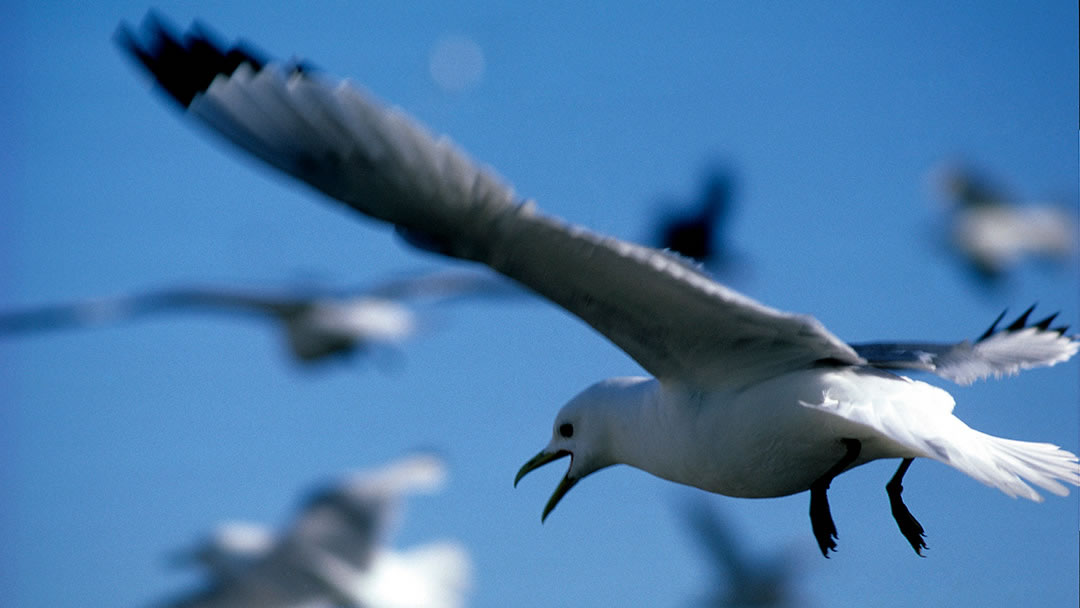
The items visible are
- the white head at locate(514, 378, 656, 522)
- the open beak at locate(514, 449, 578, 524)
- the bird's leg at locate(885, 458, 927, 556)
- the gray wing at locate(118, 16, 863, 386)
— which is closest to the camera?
the gray wing at locate(118, 16, 863, 386)

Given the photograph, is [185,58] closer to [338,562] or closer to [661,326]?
[661,326]

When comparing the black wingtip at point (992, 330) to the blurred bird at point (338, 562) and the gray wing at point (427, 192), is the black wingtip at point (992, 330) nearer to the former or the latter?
the gray wing at point (427, 192)

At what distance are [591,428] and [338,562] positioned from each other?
3338 millimetres

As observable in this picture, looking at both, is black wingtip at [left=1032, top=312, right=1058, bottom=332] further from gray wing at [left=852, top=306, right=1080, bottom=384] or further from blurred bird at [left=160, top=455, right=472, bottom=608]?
blurred bird at [left=160, top=455, right=472, bottom=608]

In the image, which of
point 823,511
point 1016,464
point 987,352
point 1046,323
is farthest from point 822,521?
point 1046,323

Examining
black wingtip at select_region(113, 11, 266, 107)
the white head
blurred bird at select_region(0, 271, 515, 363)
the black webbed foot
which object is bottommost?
the black webbed foot

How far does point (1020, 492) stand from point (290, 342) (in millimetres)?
6949

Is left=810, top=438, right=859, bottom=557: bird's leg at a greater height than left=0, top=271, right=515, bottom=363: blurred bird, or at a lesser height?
lesser

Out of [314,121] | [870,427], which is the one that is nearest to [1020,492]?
[870,427]

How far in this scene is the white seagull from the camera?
1964 mm

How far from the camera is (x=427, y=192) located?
1969 mm

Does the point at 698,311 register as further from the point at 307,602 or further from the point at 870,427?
the point at 307,602

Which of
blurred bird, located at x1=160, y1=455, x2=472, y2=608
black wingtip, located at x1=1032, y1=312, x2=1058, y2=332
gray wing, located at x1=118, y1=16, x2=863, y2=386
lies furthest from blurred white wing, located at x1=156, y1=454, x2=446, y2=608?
gray wing, located at x1=118, y1=16, x2=863, y2=386

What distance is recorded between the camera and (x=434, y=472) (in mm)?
5918
